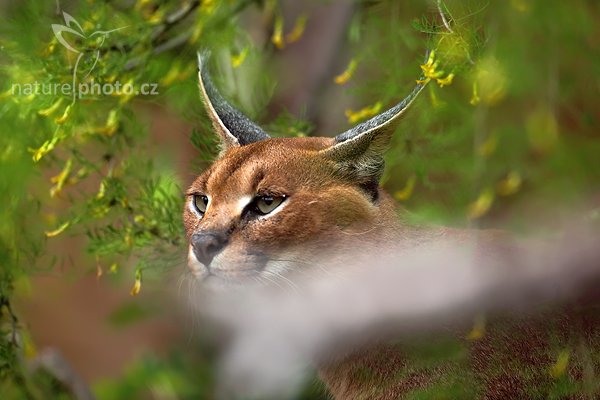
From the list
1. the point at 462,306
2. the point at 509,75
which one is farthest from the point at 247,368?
the point at 509,75

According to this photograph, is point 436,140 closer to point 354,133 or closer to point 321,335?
point 354,133

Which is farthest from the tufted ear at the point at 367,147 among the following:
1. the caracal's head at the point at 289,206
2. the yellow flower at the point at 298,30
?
the yellow flower at the point at 298,30

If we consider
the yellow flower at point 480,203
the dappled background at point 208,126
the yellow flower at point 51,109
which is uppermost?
the yellow flower at point 51,109

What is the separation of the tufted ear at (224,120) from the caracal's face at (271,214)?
0.46 feet

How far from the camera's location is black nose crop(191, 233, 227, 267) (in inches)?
64.7

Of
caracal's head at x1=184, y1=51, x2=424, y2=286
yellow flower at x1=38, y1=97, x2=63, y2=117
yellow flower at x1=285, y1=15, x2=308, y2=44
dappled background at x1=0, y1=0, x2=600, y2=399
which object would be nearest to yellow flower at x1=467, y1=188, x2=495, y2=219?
dappled background at x1=0, y1=0, x2=600, y2=399

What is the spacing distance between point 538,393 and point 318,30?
202 cm

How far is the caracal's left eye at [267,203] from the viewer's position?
169 centimetres

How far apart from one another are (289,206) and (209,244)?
0.54ft

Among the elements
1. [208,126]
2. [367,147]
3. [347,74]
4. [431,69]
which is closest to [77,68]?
[208,126]

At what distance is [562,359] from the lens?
4.98 ft

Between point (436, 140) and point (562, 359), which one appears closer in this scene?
point (562, 359)

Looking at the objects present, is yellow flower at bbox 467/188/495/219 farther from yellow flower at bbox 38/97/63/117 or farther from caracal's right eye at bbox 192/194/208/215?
yellow flower at bbox 38/97/63/117

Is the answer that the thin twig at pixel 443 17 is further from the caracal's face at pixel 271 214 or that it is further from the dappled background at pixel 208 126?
the caracal's face at pixel 271 214
